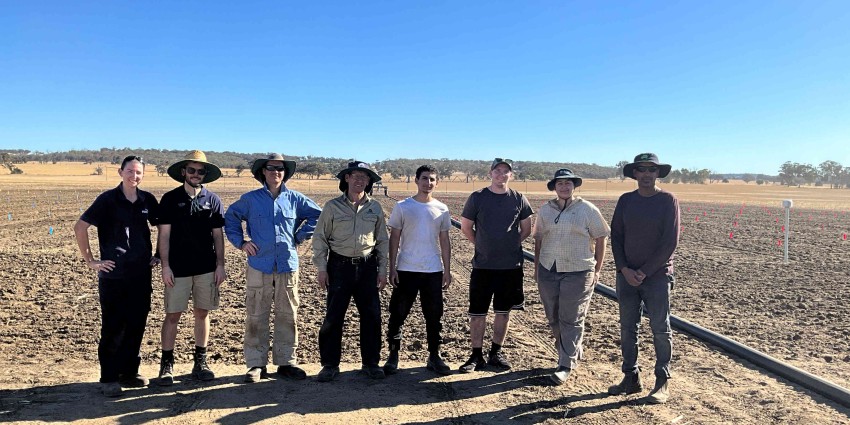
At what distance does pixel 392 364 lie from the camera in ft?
16.0

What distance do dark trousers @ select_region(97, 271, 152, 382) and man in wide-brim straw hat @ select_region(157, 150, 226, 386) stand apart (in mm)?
198

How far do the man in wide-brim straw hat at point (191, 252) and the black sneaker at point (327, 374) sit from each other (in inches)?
36.3

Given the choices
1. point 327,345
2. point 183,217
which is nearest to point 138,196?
point 183,217

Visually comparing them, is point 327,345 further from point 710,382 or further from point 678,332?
point 678,332

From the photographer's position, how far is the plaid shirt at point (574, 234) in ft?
15.2

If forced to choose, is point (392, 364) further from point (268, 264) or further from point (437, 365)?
point (268, 264)

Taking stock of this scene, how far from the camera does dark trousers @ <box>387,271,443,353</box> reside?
4.85 meters

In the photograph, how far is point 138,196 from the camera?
14.3 feet

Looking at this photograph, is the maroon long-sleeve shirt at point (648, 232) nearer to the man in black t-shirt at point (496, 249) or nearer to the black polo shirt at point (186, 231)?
the man in black t-shirt at point (496, 249)

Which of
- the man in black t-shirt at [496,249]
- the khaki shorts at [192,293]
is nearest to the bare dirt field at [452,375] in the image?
the man in black t-shirt at [496,249]

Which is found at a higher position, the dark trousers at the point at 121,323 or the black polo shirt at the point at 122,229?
the black polo shirt at the point at 122,229

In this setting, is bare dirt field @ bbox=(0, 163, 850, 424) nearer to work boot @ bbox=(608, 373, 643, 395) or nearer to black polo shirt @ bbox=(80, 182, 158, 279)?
work boot @ bbox=(608, 373, 643, 395)

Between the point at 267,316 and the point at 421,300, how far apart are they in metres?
1.37

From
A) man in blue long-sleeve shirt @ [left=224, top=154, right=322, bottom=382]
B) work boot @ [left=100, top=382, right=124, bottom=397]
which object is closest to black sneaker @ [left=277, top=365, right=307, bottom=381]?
man in blue long-sleeve shirt @ [left=224, top=154, right=322, bottom=382]
